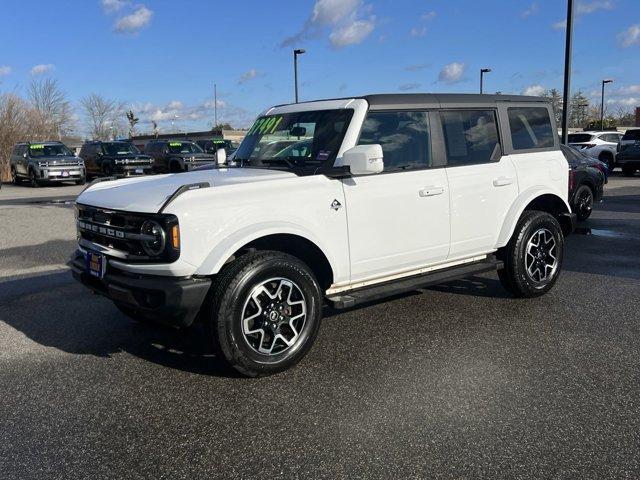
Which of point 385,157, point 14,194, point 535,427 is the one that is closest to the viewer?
point 535,427

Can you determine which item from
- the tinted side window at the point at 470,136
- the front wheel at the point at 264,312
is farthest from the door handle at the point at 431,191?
the front wheel at the point at 264,312

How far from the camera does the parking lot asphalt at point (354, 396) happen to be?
2.99m

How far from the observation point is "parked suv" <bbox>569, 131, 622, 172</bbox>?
24.6 m

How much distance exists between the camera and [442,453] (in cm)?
303

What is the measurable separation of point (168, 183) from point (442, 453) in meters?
2.68

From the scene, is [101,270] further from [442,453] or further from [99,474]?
[442,453]

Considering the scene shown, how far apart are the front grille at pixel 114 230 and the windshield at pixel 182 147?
70.0 ft

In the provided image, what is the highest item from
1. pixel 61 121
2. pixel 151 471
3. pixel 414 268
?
pixel 61 121

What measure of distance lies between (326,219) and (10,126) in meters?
32.5

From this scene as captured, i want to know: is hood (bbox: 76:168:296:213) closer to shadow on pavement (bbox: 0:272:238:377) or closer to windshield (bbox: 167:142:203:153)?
shadow on pavement (bbox: 0:272:238:377)

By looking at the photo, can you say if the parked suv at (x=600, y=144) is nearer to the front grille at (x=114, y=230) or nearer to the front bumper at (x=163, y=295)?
the front grille at (x=114, y=230)

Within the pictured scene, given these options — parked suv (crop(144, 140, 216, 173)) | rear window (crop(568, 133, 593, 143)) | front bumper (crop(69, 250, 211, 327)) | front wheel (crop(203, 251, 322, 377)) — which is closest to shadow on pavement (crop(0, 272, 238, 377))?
front wheel (crop(203, 251, 322, 377))

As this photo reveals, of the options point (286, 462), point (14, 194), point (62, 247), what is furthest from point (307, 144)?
point (14, 194)

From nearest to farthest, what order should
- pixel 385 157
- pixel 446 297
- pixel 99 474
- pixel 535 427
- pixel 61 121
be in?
pixel 99 474
pixel 535 427
pixel 385 157
pixel 446 297
pixel 61 121
